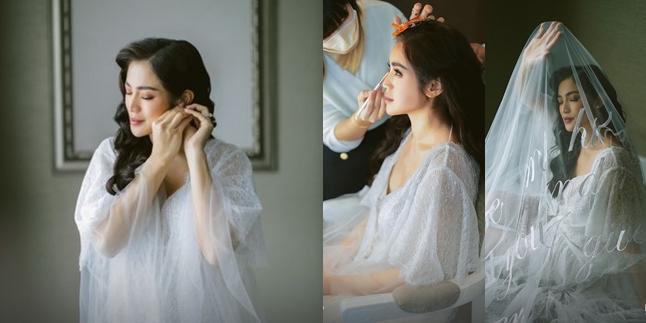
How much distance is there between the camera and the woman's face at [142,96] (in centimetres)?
279

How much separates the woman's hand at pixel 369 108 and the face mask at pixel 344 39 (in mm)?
211

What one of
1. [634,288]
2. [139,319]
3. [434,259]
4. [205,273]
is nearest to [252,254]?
[205,273]

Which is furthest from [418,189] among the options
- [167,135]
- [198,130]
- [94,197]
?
[94,197]

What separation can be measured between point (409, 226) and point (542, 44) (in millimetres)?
1111

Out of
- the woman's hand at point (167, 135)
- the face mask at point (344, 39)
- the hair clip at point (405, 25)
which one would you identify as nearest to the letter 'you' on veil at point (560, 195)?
the hair clip at point (405, 25)

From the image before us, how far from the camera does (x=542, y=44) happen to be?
3232 millimetres

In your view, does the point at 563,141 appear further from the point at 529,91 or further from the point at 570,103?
the point at 529,91

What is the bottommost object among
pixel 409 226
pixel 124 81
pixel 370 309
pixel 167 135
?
pixel 370 309

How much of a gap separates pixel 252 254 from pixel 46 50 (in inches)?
47.6

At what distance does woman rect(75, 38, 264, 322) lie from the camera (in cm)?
278

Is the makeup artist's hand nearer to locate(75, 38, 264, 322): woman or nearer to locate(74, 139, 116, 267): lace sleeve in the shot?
locate(75, 38, 264, 322): woman

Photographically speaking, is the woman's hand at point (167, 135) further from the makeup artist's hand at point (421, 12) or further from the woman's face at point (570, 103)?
the woman's face at point (570, 103)

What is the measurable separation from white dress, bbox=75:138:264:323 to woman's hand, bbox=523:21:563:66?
5.24 ft

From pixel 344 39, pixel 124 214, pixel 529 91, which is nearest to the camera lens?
pixel 124 214
